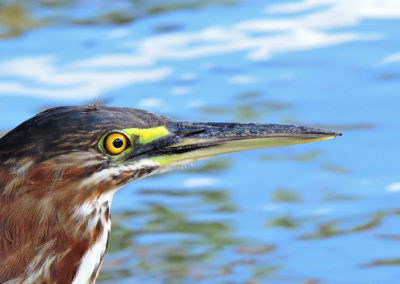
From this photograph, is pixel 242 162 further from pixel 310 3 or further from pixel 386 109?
pixel 310 3

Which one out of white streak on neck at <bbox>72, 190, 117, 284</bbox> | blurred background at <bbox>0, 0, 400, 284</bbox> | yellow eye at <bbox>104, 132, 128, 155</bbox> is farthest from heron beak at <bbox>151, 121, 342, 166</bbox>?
blurred background at <bbox>0, 0, 400, 284</bbox>

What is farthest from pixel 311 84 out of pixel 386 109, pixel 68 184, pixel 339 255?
pixel 68 184

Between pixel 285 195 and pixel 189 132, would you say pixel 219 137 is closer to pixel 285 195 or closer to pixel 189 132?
pixel 189 132

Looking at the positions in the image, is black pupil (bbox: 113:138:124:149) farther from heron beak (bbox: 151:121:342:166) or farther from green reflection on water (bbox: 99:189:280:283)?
green reflection on water (bbox: 99:189:280:283)

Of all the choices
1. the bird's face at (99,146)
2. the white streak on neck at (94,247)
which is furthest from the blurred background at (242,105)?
the white streak on neck at (94,247)

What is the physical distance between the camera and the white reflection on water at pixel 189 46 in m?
11.1

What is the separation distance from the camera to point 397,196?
350 inches

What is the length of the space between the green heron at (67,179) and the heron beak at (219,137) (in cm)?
2

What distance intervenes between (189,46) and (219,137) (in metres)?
5.54

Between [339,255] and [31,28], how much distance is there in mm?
5637

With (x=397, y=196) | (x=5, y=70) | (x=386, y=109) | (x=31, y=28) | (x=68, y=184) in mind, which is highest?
(x=31, y=28)

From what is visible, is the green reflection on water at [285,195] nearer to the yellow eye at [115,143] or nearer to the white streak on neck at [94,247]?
the white streak on neck at [94,247]

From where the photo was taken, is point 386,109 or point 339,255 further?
point 386,109

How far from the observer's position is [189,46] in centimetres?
A: 1177
